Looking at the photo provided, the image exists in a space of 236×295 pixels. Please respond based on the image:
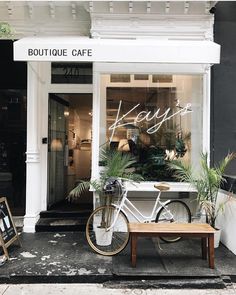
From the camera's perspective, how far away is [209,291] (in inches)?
169

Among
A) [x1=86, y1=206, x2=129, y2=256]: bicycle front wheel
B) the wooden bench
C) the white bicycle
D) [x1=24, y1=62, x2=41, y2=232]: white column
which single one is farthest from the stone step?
the wooden bench

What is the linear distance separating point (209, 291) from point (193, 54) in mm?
3589

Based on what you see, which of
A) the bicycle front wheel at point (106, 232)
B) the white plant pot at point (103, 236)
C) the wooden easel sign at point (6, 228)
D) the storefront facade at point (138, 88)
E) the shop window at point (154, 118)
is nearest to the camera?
the wooden easel sign at point (6, 228)

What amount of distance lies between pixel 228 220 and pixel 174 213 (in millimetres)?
953

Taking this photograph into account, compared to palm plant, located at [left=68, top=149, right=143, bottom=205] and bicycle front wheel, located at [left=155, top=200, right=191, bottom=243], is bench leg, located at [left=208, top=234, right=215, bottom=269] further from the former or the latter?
palm plant, located at [left=68, top=149, right=143, bottom=205]

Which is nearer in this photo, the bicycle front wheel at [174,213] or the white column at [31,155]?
the bicycle front wheel at [174,213]

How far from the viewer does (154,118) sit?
21.2ft

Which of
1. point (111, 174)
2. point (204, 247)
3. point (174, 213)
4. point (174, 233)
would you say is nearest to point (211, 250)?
point (204, 247)

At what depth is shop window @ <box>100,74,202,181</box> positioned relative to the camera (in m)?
6.45

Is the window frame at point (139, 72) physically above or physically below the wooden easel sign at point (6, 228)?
above

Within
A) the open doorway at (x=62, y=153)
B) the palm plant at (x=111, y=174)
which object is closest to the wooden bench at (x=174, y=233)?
the palm plant at (x=111, y=174)

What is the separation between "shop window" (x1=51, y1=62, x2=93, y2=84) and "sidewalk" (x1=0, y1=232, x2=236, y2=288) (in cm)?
331

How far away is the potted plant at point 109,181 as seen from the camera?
18.1 feet

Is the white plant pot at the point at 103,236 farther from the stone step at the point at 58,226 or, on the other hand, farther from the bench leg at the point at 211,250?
the bench leg at the point at 211,250
